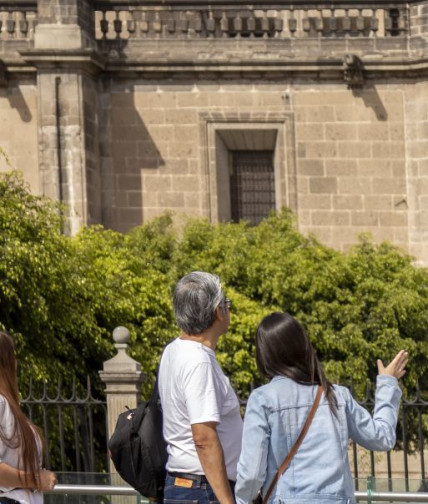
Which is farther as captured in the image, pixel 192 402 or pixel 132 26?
pixel 132 26

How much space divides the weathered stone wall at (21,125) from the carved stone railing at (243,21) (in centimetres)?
145

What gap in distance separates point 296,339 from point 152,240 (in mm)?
14932

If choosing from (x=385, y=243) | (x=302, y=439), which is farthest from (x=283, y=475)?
(x=385, y=243)

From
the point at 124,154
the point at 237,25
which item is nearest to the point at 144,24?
the point at 237,25

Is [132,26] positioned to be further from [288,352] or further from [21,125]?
[288,352]

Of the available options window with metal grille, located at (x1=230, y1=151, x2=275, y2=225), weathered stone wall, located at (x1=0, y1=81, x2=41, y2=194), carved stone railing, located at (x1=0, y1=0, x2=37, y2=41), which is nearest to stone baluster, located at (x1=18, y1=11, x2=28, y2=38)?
carved stone railing, located at (x1=0, y1=0, x2=37, y2=41)

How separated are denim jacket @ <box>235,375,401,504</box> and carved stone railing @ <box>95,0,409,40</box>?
17.3 metres

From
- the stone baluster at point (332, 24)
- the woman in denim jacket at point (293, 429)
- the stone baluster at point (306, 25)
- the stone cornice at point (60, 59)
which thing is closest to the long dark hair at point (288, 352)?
the woman in denim jacket at point (293, 429)

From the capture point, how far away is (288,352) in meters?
5.69

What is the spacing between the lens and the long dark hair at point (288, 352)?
5668mm

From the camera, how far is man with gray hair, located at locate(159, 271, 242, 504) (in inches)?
238

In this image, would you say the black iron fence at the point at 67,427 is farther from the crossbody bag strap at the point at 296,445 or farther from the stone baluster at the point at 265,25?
the stone baluster at the point at 265,25

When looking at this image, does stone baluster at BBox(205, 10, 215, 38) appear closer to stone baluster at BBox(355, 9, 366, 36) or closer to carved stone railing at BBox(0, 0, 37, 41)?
stone baluster at BBox(355, 9, 366, 36)

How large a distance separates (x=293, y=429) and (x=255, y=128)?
17.4 m
